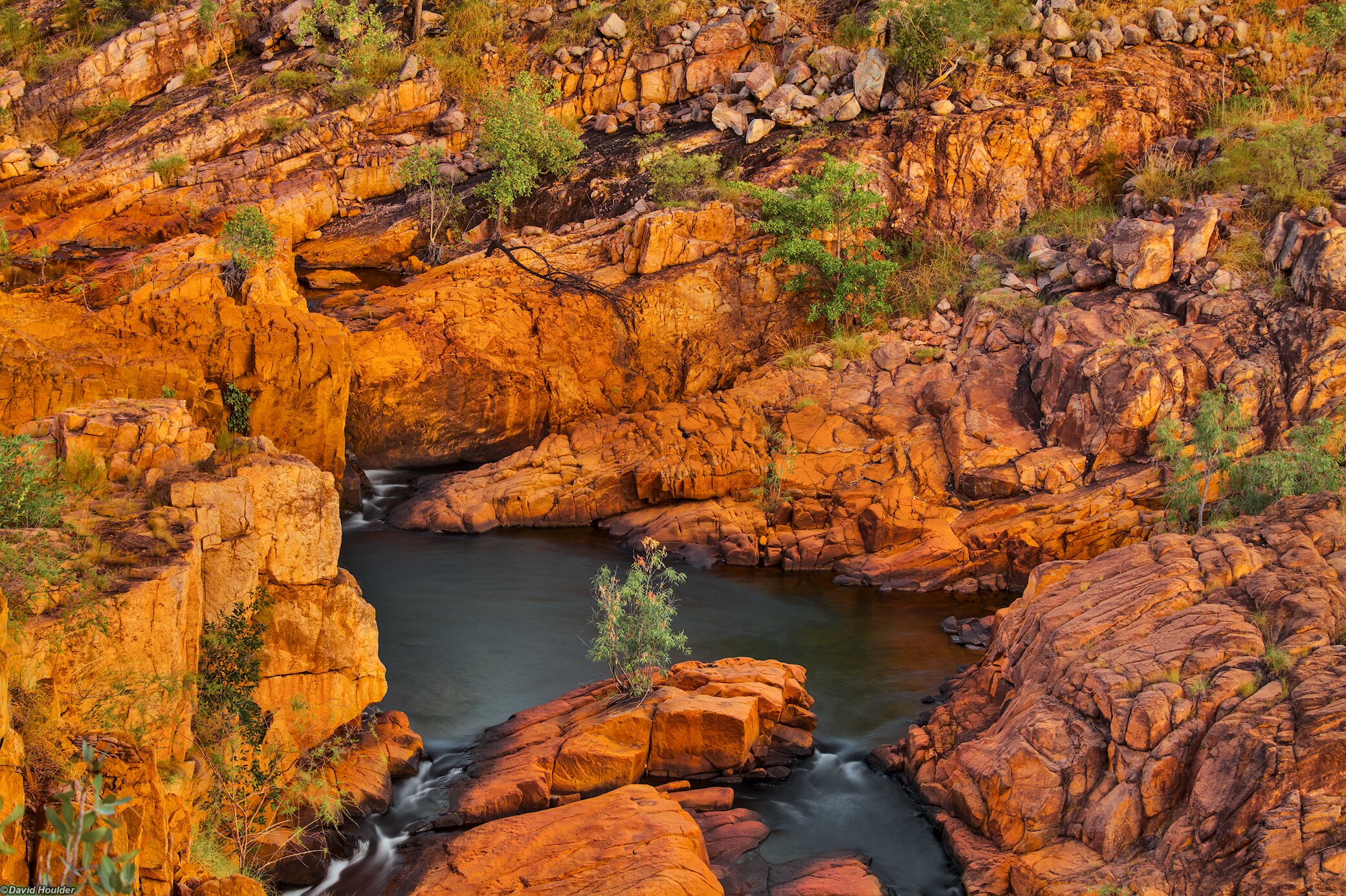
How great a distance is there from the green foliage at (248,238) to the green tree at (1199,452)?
20.5m

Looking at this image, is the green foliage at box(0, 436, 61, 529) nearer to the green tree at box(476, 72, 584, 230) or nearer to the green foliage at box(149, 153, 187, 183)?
the green tree at box(476, 72, 584, 230)

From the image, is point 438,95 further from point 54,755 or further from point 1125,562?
point 54,755

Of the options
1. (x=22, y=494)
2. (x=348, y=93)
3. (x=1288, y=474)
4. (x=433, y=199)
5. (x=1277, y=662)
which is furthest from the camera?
(x=348, y=93)

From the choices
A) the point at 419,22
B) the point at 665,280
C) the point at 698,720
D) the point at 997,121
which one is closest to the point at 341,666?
the point at 698,720

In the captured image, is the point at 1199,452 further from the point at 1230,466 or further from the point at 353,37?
the point at 353,37

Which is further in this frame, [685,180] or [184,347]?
[685,180]

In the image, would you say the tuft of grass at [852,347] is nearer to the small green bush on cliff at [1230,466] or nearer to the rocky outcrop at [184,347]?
the small green bush on cliff at [1230,466]

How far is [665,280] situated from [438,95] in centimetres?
1273

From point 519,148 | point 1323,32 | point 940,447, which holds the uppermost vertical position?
point 1323,32

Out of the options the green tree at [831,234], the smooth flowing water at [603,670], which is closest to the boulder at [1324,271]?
the green tree at [831,234]

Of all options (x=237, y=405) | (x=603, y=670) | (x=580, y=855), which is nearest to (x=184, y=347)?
(x=237, y=405)

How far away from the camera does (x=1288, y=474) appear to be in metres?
17.4

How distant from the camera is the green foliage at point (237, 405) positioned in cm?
2231

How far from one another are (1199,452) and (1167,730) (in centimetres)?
931
